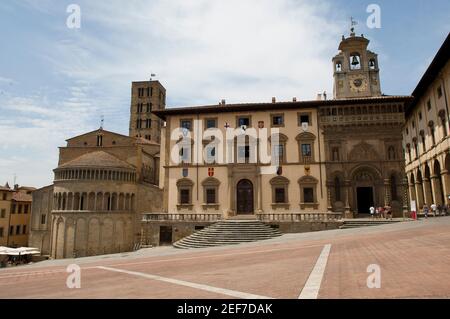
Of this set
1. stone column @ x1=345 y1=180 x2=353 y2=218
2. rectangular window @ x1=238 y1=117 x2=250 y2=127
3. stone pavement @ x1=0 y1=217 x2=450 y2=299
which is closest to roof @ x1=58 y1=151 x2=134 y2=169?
rectangular window @ x1=238 y1=117 x2=250 y2=127

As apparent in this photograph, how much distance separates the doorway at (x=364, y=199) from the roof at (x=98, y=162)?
3170cm

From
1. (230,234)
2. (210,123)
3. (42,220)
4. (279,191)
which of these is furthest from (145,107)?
(230,234)

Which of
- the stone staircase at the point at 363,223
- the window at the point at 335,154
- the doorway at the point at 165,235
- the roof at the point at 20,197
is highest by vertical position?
the window at the point at 335,154

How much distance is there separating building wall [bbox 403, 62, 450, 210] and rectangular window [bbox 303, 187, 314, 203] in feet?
40.5

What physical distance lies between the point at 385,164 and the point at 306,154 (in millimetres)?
7889

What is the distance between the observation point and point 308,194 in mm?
32156

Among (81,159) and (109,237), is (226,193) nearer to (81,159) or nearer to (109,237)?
(109,237)

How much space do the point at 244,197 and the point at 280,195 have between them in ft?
13.0

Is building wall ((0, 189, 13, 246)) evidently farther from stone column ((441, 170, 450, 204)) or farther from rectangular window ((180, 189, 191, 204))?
stone column ((441, 170, 450, 204))

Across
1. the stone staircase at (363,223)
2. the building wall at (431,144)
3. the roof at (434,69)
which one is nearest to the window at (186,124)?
the stone staircase at (363,223)

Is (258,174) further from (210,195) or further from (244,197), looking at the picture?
(210,195)

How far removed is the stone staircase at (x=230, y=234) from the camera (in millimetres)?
24870

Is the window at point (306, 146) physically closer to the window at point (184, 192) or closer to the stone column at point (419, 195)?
the window at point (184, 192)

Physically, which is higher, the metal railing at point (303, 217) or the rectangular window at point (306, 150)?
the rectangular window at point (306, 150)
